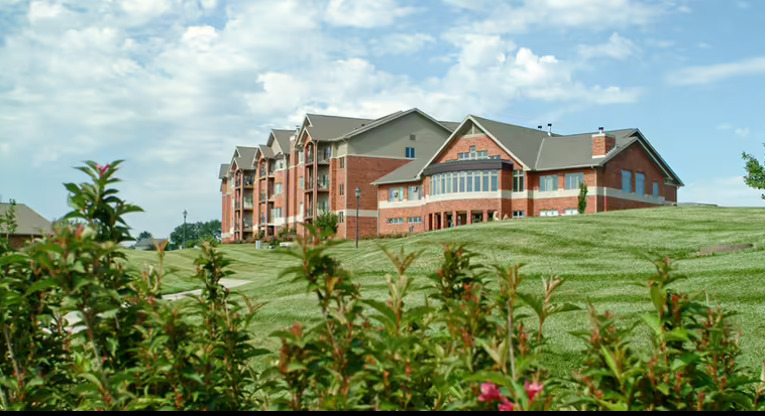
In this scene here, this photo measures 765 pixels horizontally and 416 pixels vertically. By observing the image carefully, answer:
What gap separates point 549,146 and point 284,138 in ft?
117

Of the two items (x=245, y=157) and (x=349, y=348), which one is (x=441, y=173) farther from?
(x=349, y=348)

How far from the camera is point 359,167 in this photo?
6731 cm

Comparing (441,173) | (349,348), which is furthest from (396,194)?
(349,348)

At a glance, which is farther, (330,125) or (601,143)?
(330,125)

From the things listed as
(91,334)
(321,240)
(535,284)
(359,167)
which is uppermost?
(359,167)

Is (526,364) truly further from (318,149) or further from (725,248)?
(318,149)

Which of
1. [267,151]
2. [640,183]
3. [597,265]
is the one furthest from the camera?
[267,151]

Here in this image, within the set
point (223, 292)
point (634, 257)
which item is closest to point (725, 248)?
point (634, 257)

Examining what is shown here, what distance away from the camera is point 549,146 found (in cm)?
5712

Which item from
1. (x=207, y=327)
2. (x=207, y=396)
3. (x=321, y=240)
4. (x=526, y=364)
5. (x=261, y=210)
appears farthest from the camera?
(x=261, y=210)

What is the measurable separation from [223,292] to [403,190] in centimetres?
5874

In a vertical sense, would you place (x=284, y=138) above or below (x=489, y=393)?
above

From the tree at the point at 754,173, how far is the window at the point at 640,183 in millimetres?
7758

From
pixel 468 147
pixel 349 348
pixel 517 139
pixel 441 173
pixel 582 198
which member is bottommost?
pixel 349 348
